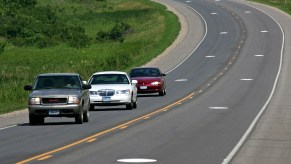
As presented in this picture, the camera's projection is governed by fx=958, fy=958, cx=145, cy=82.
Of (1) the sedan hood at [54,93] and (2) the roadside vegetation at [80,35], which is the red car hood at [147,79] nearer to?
(2) the roadside vegetation at [80,35]

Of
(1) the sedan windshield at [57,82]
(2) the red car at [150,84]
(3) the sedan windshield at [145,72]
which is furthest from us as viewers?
(3) the sedan windshield at [145,72]

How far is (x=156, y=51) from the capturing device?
8862cm

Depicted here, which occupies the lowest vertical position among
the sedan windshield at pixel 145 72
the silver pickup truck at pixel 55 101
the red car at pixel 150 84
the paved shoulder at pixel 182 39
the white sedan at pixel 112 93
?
the paved shoulder at pixel 182 39

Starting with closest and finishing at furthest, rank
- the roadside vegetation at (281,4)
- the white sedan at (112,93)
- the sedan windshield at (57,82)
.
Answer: the sedan windshield at (57,82) < the white sedan at (112,93) < the roadside vegetation at (281,4)

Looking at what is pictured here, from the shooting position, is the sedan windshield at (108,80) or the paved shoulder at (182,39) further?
the paved shoulder at (182,39)

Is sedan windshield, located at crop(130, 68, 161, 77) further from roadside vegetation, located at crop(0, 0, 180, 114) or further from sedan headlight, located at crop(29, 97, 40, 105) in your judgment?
sedan headlight, located at crop(29, 97, 40, 105)

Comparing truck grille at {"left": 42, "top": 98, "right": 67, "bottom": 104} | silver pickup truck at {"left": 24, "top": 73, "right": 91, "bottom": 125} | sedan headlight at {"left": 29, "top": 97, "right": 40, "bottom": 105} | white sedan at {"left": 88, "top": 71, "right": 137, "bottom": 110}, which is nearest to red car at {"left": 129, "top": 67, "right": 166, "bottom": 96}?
white sedan at {"left": 88, "top": 71, "right": 137, "bottom": 110}

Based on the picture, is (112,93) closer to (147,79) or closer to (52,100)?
(52,100)

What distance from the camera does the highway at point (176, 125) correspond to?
21.3 meters

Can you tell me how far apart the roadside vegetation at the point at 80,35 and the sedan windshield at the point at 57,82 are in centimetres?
2775

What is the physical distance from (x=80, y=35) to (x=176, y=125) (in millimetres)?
69504

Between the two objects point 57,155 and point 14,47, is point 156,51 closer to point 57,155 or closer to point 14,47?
point 14,47

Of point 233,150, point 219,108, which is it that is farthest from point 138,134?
point 219,108

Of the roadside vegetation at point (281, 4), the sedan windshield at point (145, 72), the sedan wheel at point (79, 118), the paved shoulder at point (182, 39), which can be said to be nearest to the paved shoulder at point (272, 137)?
the sedan wheel at point (79, 118)
